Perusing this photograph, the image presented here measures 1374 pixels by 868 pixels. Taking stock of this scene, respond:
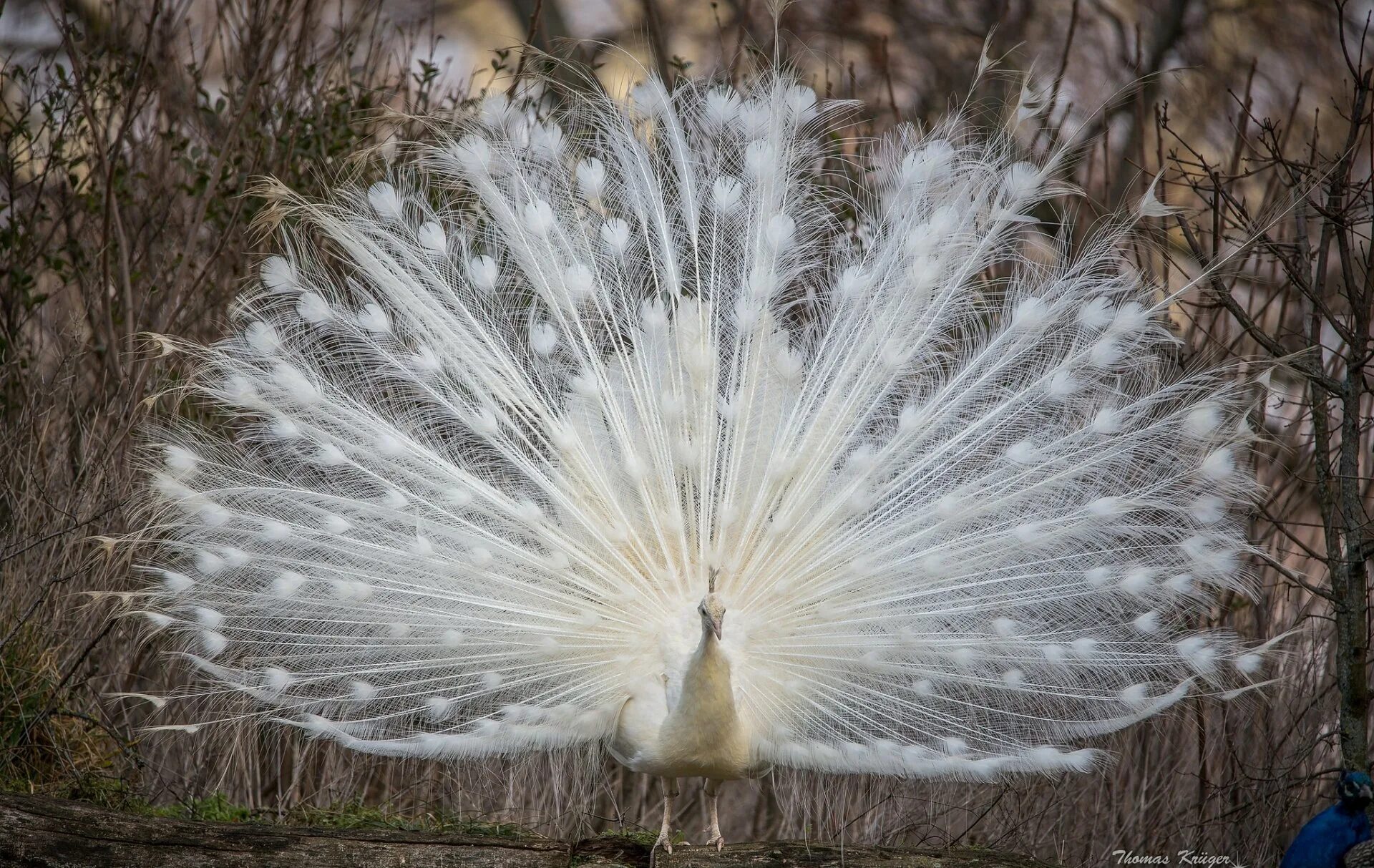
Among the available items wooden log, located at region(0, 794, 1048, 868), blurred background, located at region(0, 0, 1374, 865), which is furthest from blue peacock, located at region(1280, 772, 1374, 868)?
wooden log, located at region(0, 794, 1048, 868)

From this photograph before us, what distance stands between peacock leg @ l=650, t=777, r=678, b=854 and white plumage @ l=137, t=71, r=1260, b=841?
118 millimetres

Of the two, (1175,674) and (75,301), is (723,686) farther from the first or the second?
(75,301)

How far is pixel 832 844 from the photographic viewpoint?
5031 millimetres

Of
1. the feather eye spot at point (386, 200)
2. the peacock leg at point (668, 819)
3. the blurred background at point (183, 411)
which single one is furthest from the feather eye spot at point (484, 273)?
the peacock leg at point (668, 819)

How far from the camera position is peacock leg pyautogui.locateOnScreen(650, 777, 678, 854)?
16.0 feet

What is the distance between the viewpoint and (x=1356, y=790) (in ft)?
14.9

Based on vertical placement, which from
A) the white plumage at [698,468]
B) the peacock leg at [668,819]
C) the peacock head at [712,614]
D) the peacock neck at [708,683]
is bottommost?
the peacock leg at [668,819]

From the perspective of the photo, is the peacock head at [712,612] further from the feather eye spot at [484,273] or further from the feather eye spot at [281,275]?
the feather eye spot at [281,275]

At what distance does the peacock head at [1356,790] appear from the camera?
4531 millimetres

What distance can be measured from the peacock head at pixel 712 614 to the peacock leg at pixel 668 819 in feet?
2.73

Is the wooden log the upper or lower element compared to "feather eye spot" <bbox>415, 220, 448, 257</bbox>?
lower

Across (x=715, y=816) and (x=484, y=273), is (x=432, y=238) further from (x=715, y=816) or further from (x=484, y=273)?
(x=715, y=816)

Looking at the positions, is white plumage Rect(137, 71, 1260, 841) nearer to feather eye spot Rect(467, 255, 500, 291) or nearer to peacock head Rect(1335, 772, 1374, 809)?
feather eye spot Rect(467, 255, 500, 291)

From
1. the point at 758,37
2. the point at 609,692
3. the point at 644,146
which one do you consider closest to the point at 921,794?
the point at 609,692
